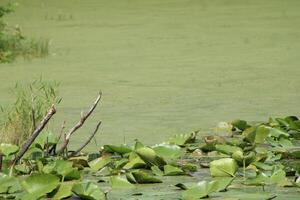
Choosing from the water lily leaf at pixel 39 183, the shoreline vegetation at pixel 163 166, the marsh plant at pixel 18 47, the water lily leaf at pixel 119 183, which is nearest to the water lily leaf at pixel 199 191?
the shoreline vegetation at pixel 163 166

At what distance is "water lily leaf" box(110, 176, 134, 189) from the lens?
9.12 ft

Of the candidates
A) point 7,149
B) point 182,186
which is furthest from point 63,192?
point 7,149

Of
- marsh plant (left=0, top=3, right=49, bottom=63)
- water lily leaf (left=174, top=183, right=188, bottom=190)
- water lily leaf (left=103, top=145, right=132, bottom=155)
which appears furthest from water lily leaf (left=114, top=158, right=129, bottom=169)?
marsh plant (left=0, top=3, right=49, bottom=63)

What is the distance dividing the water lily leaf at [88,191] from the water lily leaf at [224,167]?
1.31 feet

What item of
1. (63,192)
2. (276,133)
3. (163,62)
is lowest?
(63,192)

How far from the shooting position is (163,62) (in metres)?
5.66

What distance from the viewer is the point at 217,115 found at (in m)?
4.19

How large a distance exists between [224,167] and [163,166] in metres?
0.22

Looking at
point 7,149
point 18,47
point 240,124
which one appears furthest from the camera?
point 18,47

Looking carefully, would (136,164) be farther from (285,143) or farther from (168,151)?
(285,143)

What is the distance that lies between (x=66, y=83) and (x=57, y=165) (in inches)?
87.9

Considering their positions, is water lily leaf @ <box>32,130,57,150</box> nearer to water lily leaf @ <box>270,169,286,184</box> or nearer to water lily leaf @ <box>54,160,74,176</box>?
water lily leaf @ <box>54,160,74,176</box>

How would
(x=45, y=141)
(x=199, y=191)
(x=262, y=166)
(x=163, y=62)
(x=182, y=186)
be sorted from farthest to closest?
(x=163, y=62) < (x=45, y=141) < (x=262, y=166) < (x=182, y=186) < (x=199, y=191)

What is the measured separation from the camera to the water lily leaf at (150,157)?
300 cm
